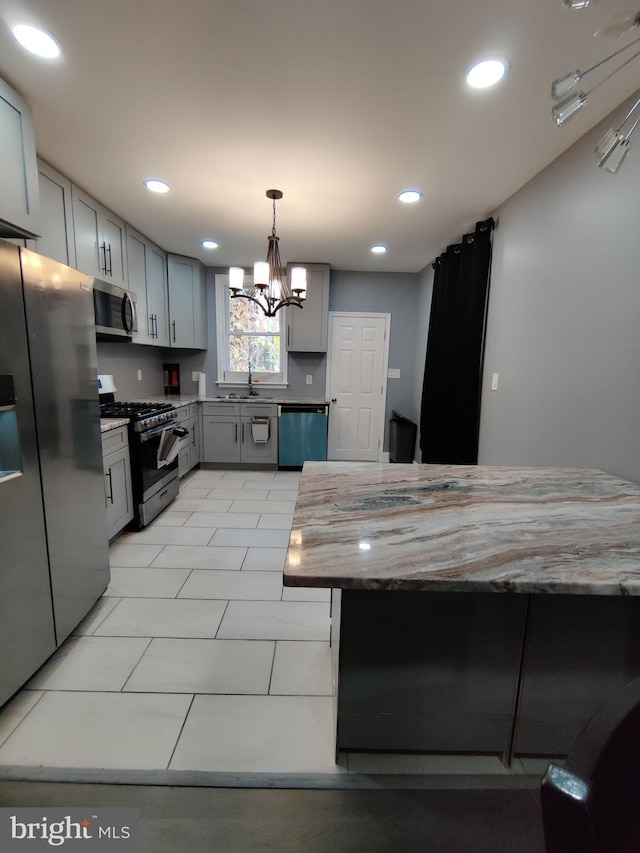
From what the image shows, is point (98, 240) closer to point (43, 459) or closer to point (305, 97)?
point (305, 97)

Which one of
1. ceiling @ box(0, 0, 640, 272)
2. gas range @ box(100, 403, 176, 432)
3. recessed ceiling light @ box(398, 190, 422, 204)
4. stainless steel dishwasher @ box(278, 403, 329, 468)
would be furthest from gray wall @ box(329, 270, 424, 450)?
gas range @ box(100, 403, 176, 432)

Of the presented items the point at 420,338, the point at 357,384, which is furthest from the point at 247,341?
the point at 420,338

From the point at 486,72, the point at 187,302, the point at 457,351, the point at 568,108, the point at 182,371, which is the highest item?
the point at 486,72

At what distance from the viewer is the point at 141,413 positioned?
279cm

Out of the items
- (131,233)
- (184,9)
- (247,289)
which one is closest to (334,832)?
(184,9)

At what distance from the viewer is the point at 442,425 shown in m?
3.42

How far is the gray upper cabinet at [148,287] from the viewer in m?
3.33

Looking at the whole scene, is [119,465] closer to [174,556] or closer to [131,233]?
[174,556]

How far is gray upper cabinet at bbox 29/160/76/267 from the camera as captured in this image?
2.17 m

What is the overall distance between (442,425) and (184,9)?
3.08 metres

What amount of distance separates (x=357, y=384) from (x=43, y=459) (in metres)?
3.93

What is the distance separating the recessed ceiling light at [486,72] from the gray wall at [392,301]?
3.25m

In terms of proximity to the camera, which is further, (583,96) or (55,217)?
(55,217)

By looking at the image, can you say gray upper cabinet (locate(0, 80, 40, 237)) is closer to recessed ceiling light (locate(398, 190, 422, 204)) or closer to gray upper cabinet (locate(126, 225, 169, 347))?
gray upper cabinet (locate(126, 225, 169, 347))
